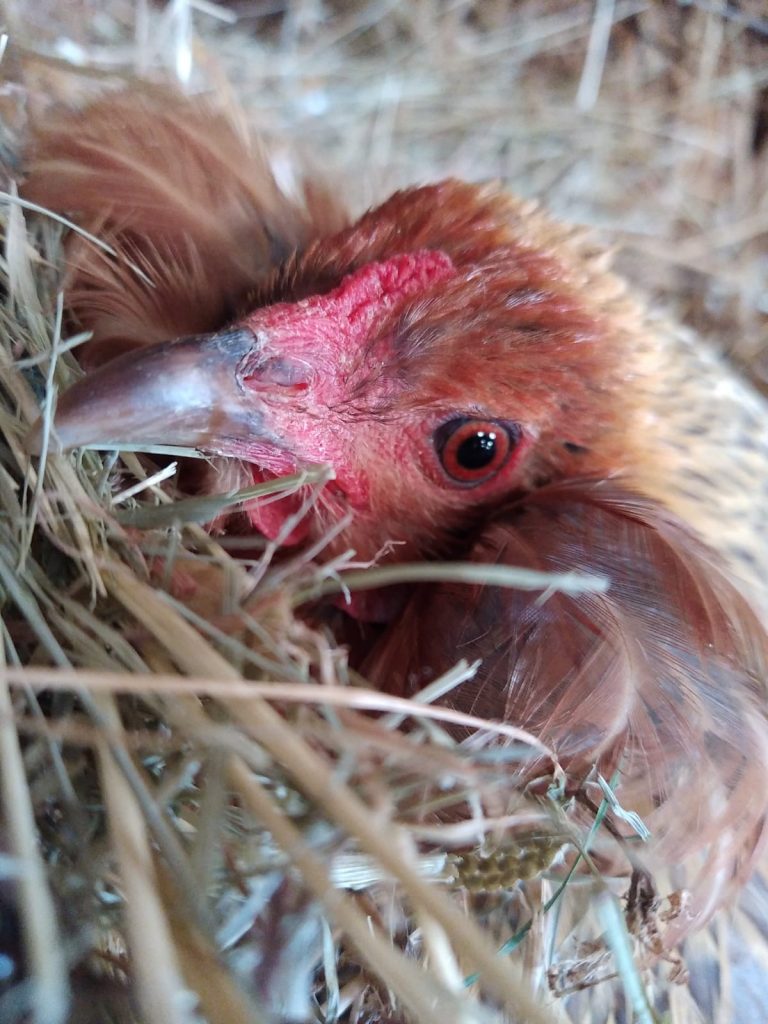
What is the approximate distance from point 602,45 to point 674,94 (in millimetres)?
279

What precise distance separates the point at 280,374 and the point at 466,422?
0.26 metres

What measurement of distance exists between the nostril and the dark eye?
20 centimetres

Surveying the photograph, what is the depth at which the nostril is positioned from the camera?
Result: 97 centimetres

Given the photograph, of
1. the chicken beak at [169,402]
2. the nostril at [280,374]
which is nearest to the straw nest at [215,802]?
the chicken beak at [169,402]

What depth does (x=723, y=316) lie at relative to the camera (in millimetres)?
2367

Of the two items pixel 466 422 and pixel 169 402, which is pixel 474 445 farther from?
pixel 169 402

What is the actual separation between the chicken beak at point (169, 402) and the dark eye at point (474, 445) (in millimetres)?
248

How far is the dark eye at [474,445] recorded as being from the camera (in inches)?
41.1

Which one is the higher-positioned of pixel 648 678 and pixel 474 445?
pixel 474 445

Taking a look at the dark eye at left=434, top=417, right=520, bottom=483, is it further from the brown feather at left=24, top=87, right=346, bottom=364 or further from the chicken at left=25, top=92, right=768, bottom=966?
the brown feather at left=24, top=87, right=346, bottom=364

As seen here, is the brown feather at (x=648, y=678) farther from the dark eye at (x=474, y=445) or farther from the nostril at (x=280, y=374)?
the nostril at (x=280, y=374)

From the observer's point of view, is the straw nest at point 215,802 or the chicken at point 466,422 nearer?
the straw nest at point 215,802

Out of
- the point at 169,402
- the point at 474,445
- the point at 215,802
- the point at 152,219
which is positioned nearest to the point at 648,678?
the point at 474,445

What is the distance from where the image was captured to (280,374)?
983mm
